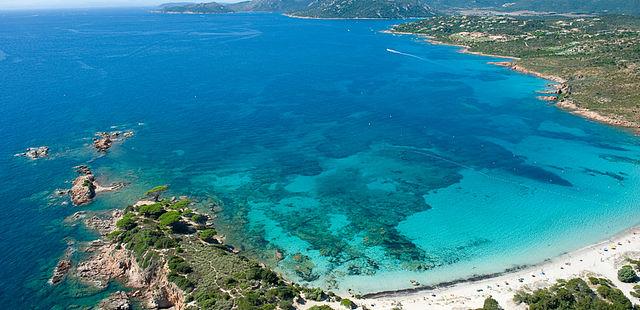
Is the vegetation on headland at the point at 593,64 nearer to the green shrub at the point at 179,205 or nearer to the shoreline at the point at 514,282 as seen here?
the shoreline at the point at 514,282

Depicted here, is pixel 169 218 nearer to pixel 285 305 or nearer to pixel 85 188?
pixel 85 188

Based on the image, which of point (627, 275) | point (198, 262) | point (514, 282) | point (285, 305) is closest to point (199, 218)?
point (198, 262)

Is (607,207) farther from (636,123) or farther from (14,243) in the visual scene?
(14,243)

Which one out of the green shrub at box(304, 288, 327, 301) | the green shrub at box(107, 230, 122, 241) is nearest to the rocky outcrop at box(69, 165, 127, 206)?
the green shrub at box(107, 230, 122, 241)

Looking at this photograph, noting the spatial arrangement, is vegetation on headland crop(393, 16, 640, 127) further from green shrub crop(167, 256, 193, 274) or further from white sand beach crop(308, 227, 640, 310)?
green shrub crop(167, 256, 193, 274)

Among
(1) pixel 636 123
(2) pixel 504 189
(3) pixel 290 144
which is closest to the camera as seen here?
(2) pixel 504 189

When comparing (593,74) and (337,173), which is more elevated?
(593,74)

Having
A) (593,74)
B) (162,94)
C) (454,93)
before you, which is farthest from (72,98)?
(593,74)
